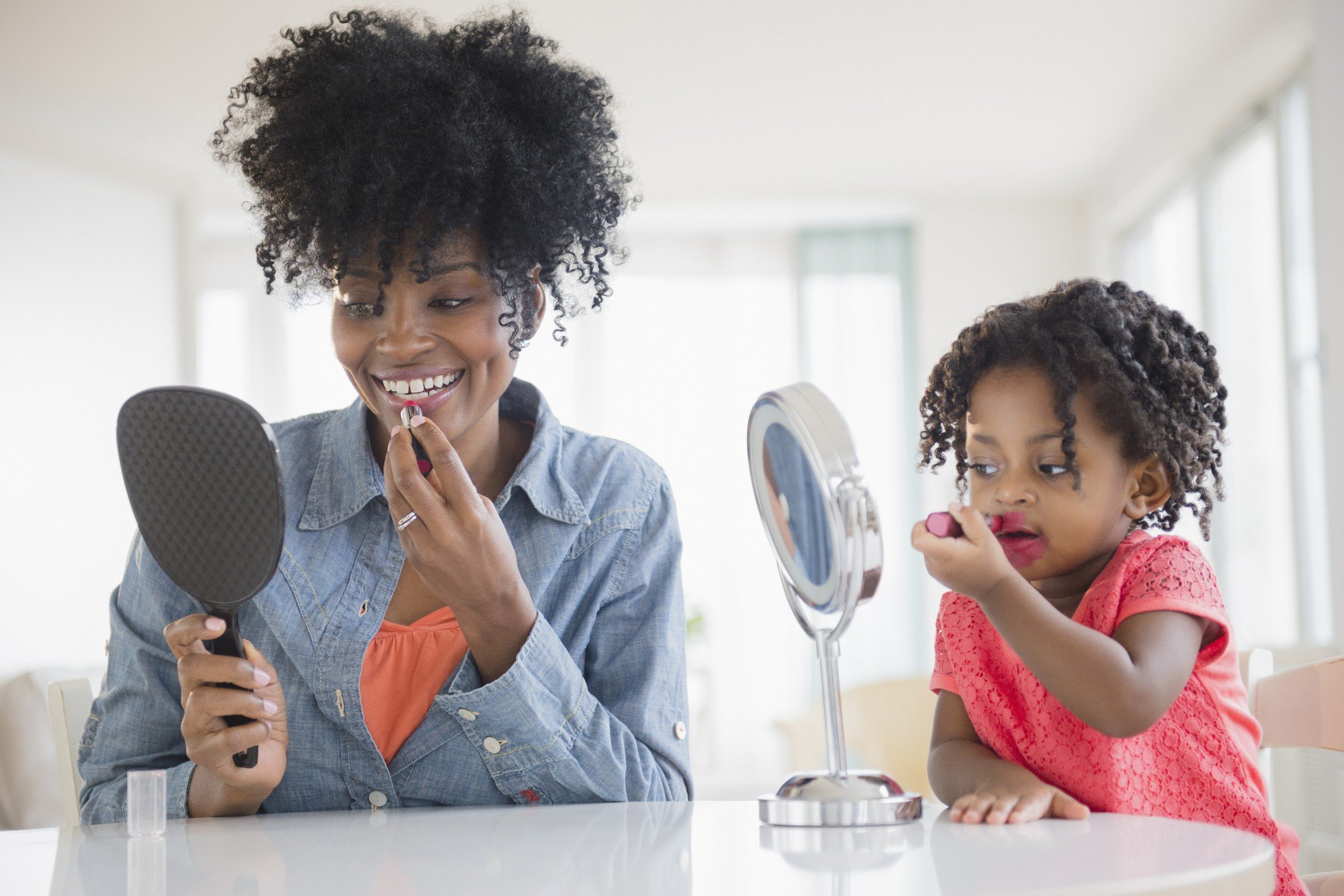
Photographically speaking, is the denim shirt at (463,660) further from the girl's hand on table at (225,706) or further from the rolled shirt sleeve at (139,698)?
the girl's hand on table at (225,706)

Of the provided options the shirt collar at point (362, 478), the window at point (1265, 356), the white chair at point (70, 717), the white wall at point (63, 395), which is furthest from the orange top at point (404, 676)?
the white wall at point (63, 395)

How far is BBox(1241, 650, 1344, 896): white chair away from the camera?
128 centimetres

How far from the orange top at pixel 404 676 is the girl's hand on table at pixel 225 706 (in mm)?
175

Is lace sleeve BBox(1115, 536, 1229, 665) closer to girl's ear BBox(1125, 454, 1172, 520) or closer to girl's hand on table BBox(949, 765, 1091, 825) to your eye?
girl's ear BBox(1125, 454, 1172, 520)

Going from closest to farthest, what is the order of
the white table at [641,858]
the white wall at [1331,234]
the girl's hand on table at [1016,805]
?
the white table at [641,858] → the girl's hand on table at [1016,805] → the white wall at [1331,234]

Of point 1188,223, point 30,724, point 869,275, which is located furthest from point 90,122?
point 1188,223

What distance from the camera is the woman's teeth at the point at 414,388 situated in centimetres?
121

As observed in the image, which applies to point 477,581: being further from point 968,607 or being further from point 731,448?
point 731,448

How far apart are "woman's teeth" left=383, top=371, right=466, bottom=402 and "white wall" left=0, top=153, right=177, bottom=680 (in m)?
3.97

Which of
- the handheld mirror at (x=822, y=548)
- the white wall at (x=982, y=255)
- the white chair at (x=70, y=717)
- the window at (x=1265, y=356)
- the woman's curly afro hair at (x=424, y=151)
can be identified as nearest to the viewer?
the handheld mirror at (x=822, y=548)

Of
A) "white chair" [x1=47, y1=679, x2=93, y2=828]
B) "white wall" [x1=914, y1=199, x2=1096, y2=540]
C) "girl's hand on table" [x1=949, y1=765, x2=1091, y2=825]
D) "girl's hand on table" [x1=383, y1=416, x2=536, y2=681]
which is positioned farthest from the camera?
"white wall" [x1=914, y1=199, x2=1096, y2=540]

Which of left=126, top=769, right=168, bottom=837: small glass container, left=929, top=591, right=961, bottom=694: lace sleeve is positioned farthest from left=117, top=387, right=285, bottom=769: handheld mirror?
left=929, top=591, right=961, bottom=694: lace sleeve

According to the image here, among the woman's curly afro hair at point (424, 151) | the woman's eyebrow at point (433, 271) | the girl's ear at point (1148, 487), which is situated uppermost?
the woman's curly afro hair at point (424, 151)

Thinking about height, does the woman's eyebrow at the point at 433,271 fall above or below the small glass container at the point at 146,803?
above
